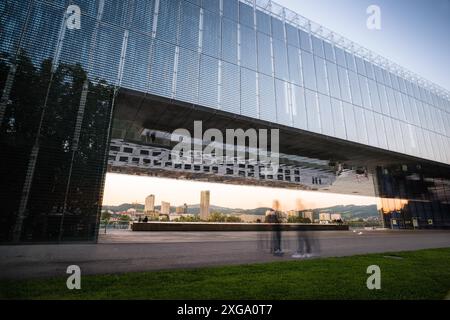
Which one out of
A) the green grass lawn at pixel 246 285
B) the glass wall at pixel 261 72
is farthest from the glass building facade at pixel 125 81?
the green grass lawn at pixel 246 285

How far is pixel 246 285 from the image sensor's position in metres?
4.69

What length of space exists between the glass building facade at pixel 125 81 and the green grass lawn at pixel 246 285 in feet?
25.2

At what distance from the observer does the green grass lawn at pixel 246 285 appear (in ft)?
13.3

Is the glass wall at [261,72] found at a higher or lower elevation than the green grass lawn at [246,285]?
higher

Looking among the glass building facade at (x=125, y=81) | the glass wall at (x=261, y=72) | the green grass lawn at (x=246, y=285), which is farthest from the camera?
the glass wall at (x=261, y=72)

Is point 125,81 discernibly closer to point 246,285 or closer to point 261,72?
point 261,72

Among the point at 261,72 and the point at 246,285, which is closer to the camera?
the point at 246,285

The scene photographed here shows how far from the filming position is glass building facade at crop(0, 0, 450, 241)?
1083 centimetres

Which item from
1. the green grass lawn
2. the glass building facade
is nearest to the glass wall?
the glass building facade

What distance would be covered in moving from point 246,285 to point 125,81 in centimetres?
1220

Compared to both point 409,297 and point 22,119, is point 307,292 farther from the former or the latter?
point 22,119

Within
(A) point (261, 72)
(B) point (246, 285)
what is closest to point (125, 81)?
(A) point (261, 72)

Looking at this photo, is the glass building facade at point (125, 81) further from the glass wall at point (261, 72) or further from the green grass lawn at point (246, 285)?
the green grass lawn at point (246, 285)
